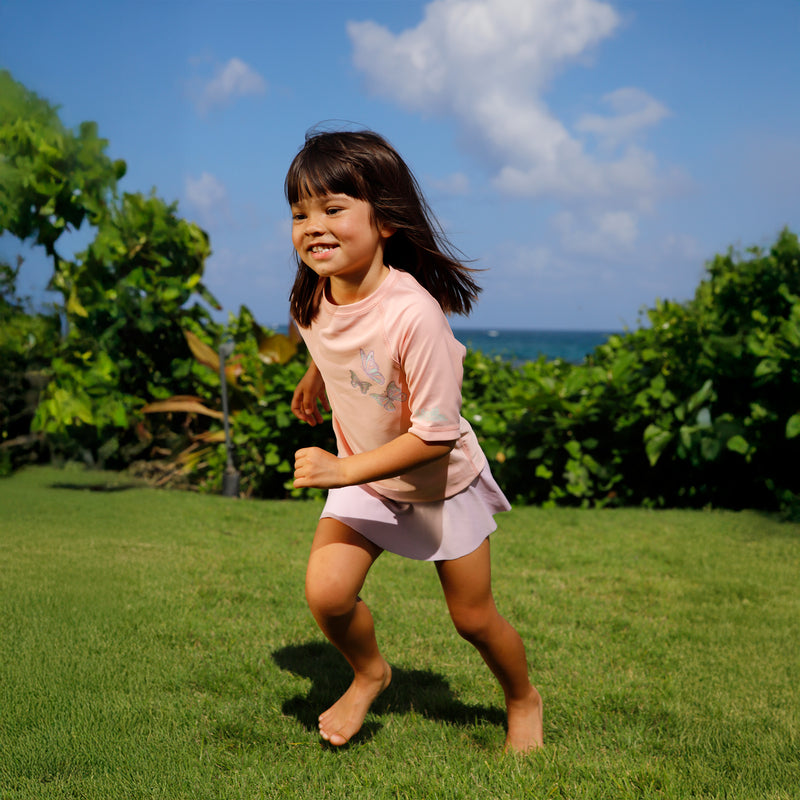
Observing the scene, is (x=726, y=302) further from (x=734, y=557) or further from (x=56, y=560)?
(x=56, y=560)

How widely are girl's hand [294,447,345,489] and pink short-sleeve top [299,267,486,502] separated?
213 mm

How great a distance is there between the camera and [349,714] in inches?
90.6

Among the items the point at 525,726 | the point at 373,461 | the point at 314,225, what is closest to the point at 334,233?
the point at 314,225

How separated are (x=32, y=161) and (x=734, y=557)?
5579mm

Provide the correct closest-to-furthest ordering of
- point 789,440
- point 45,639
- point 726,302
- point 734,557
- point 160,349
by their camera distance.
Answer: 1. point 45,639
2. point 734,557
3. point 789,440
4. point 726,302
5. point 160,349

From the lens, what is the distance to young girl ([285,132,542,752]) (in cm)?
200

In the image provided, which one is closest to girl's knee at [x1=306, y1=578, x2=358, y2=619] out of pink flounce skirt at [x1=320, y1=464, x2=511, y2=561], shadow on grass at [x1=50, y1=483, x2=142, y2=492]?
pink flounce skirt at [x1=320, y1=464, x2=511, y2=561]

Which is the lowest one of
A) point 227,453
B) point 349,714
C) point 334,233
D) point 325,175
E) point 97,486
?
point 97,486

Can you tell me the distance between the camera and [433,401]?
6.52 feet

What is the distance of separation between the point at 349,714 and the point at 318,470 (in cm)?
83

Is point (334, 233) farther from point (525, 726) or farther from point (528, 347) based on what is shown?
point (528, 347)

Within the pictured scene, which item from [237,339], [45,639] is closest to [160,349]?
[237,339]

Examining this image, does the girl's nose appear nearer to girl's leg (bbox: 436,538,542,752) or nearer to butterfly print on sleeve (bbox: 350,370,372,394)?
butterfly print on sleeve (bbox: 350,370,372,394)

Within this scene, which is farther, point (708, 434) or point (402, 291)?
point (708, 434)
